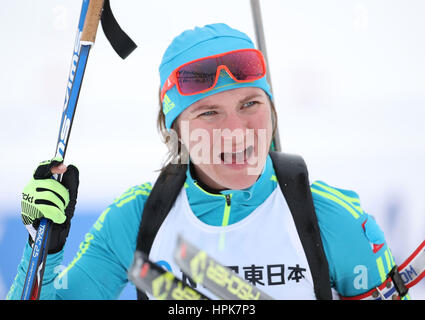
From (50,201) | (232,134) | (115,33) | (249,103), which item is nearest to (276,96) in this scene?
(115,33)

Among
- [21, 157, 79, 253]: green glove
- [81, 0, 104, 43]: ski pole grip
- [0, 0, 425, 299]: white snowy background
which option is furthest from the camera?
[0, 0, 425, 299]: white snowy background

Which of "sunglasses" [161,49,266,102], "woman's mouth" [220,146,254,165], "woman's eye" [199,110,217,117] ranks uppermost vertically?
"sunglasses" [161,49,266,102]

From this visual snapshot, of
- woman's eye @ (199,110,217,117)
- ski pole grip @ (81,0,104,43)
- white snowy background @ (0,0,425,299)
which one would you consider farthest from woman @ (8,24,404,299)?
white snowy background @ (0,0,425,299)

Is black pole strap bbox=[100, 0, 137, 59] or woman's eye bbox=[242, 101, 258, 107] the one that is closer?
woman's eye bbox=[242, 101, 258, 107]

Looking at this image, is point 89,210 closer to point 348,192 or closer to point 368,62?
point 348,192

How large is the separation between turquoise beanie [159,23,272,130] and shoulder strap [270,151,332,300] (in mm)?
285

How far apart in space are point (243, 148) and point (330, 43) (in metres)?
2.63

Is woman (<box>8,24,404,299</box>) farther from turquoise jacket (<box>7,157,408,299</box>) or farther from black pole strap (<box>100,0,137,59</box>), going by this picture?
black pole strap (<box>100,0,137,59</box>)

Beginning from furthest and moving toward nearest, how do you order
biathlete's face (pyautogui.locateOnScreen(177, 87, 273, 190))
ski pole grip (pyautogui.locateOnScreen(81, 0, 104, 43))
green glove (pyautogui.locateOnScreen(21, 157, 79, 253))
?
ski pole grip (pyautogui.locateOnScreen(81, 0, 104, 43)) → green glove (pyautogui.locateOnScreen(21, 157, 79, 253)) → biathlete's face (pyautogui.locateOnScreen(177, 87, 273, 190))

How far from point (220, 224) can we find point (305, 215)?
287 mm

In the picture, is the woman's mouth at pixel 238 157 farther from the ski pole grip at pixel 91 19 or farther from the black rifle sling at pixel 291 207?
the ski pole grip at pixel 91 19

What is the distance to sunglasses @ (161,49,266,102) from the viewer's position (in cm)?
139

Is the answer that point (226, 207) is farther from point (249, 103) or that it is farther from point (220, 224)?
point (249, 103)
